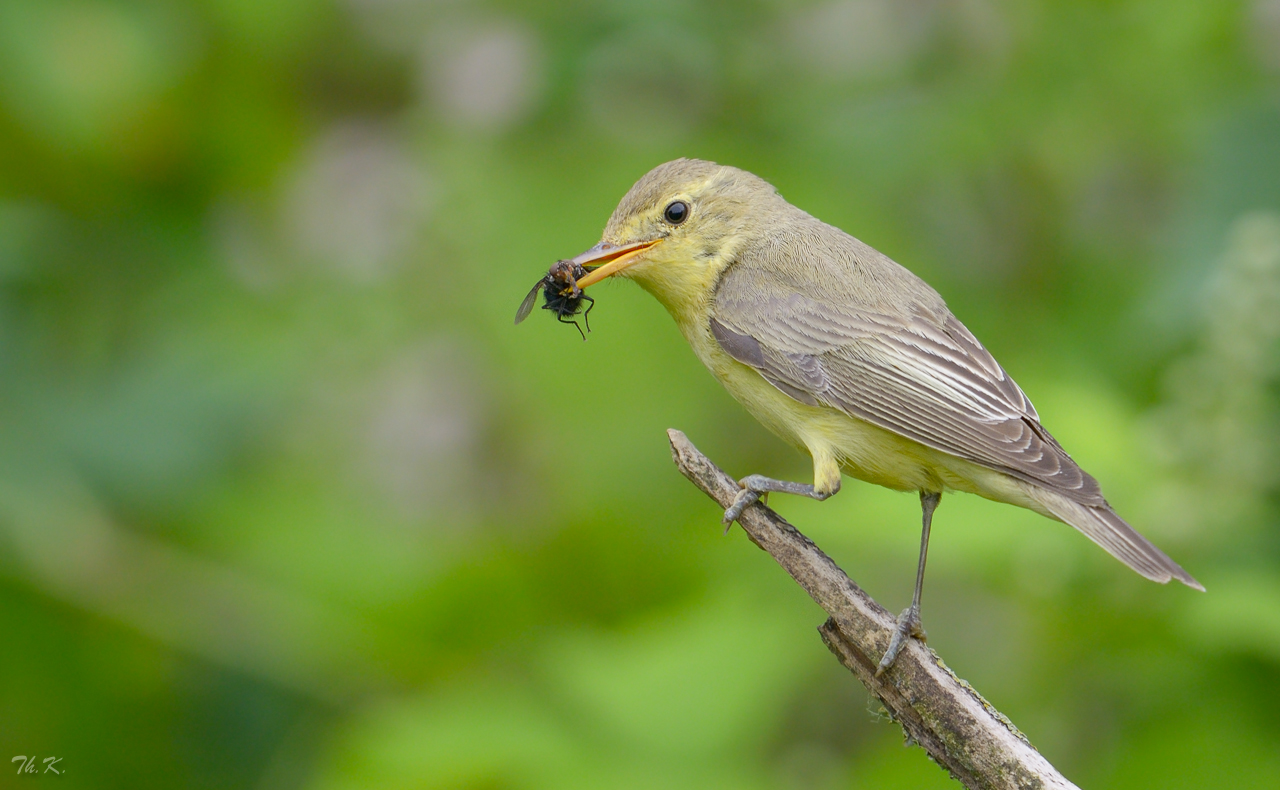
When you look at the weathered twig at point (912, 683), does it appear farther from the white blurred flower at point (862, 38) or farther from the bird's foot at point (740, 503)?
the white blurred flower at point (862, 38)

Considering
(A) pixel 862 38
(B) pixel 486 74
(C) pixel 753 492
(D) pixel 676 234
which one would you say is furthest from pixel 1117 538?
(B) pixel 486 74

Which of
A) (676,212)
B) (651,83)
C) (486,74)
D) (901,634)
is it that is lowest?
(901,634)

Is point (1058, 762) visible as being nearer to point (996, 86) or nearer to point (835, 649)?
point (835, 649)

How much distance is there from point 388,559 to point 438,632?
0.44m

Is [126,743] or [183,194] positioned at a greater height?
[183,194]

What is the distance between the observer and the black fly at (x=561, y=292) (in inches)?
181

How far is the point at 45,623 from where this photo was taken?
4.99 meters

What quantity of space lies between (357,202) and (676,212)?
15.0 ft

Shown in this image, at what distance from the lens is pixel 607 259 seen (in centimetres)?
468

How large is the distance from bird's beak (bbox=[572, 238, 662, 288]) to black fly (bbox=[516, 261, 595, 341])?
0.03 m

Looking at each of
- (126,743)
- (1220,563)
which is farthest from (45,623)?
(1220,563)

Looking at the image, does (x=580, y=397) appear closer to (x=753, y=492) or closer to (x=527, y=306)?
(x=527, y=306)

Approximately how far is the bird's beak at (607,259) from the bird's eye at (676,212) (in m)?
0.11
